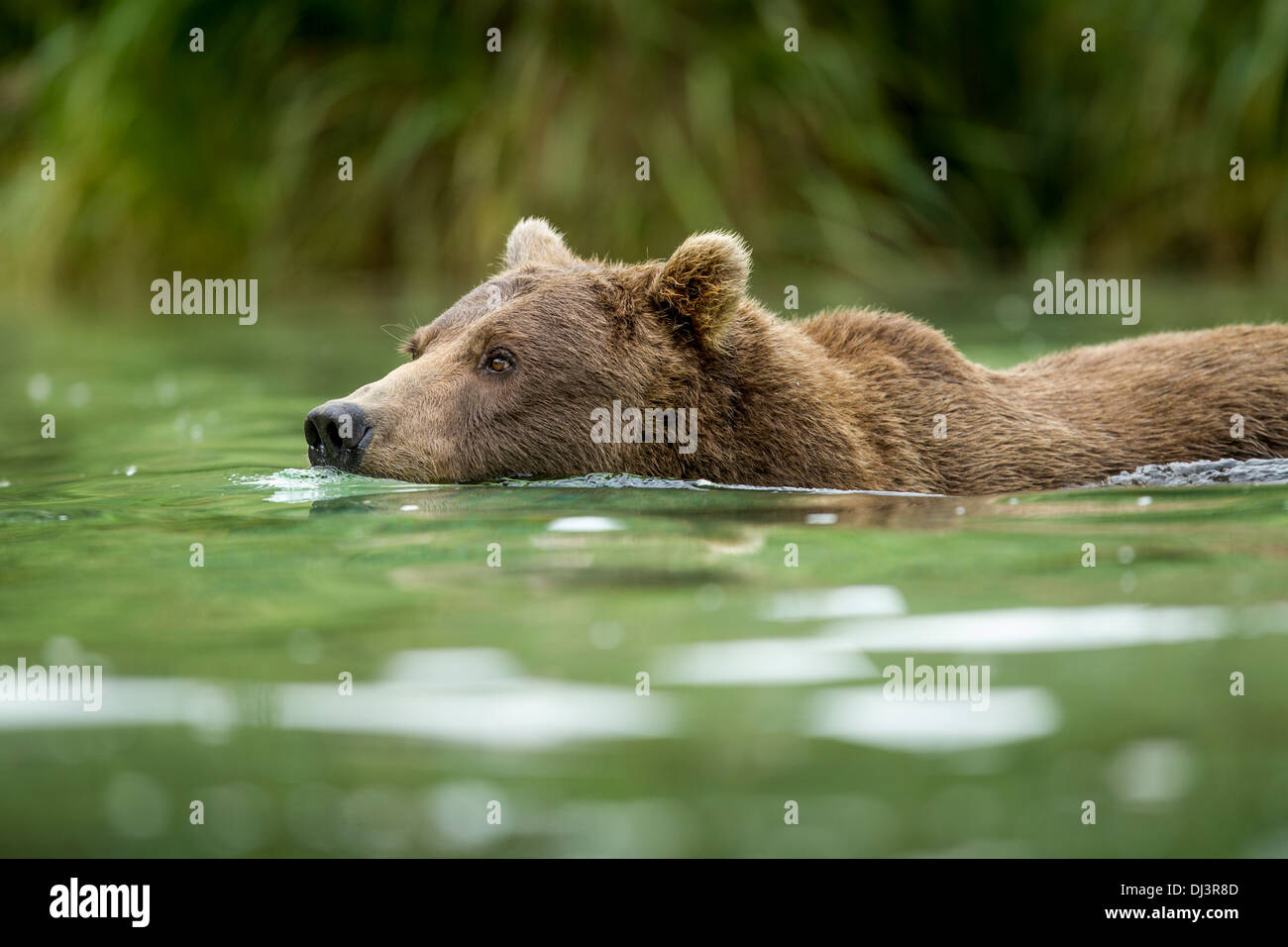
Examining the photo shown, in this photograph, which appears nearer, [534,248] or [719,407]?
[719,407]

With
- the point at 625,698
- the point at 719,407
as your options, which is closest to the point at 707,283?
the point at 719,407

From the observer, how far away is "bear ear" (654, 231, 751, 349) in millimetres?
6590

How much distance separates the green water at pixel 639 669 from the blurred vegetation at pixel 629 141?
1089cm

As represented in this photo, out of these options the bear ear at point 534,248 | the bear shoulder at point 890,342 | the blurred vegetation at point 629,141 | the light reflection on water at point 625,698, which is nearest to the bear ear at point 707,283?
the bear shoulder at point 890,342

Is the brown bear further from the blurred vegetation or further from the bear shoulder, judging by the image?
the blurred vegetation

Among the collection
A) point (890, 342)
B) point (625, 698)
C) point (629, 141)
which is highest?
point (629, 141)

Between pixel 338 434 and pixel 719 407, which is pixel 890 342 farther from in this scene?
pixel 338 434

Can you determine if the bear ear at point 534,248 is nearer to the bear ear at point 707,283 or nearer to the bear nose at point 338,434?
the bear ear at point 707,283

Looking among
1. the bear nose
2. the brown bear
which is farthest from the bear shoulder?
the bear nose

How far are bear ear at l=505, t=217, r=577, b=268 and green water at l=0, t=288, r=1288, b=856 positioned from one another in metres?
1.55

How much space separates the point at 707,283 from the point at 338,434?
5.35 feet

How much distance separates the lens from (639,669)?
3936 millimetres

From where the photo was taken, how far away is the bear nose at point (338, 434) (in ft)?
20.6

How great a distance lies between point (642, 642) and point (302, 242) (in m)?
14.2
